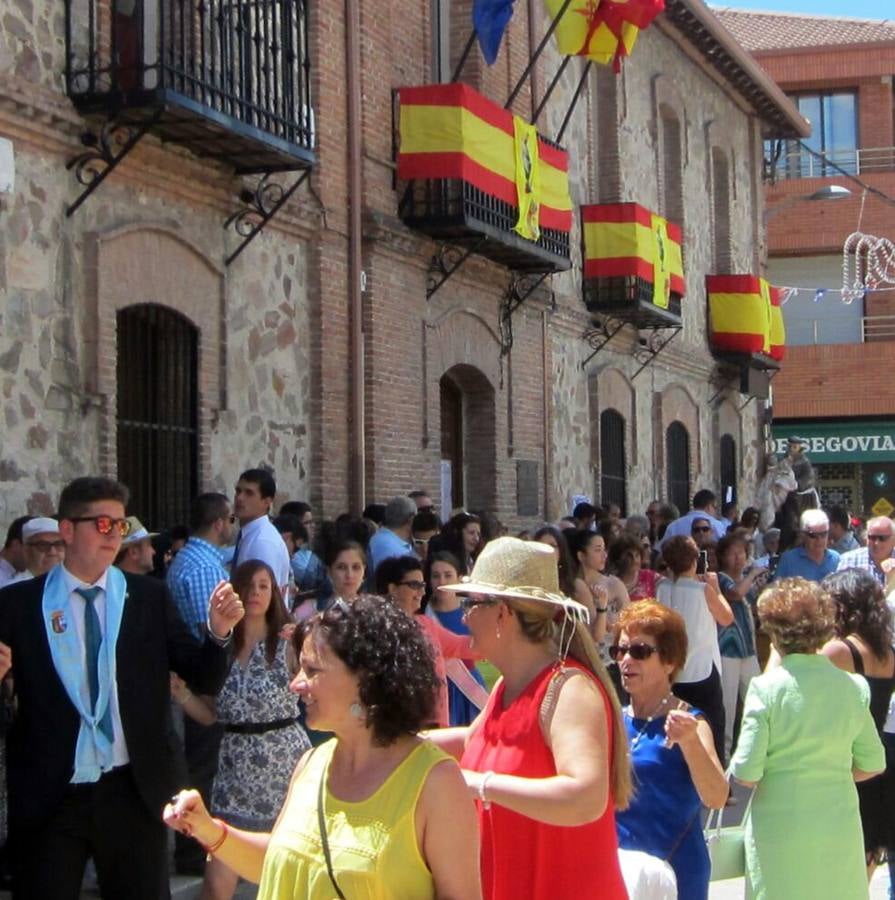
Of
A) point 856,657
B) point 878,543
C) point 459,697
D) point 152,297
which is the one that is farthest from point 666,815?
point 152,297

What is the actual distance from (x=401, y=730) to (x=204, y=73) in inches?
306

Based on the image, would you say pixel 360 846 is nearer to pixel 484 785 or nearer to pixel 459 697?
pixel 484 785

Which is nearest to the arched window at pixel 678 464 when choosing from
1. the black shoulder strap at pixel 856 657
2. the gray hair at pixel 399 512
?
the gray hair at pixel 399 512

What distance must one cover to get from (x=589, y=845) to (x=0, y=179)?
672 cm

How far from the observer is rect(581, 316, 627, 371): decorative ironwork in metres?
19.5

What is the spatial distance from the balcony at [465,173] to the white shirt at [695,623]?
5.32 m

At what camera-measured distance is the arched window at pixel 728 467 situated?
25.3m

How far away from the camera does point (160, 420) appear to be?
1136 cm

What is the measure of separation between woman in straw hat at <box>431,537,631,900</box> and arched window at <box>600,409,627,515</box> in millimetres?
15770

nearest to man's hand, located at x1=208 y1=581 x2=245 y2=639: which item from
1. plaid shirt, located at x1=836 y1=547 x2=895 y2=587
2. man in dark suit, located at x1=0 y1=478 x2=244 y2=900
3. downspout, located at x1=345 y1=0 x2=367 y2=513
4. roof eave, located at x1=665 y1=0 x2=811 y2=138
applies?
man in dark suit, located at x1=0 y1=478 x2=244 y2=900

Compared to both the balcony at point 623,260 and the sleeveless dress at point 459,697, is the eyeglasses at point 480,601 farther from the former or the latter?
the balcony at point 623,260

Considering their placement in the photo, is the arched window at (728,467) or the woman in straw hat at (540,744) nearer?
the woman in straw hat at (540,744)

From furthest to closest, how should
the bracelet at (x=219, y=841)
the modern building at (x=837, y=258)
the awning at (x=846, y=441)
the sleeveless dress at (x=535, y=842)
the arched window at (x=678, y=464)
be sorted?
the awning at (x=846, y=441) < the modern building at (x=837, y=258) < the arched window at (x=678, y=464) < the sleeveless dress at (x=535, y=842) < the bracelet at (x=219, y=841)

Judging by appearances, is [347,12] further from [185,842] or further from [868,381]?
[868,381]
